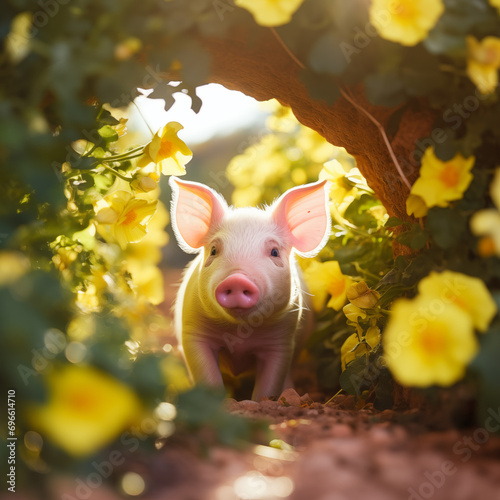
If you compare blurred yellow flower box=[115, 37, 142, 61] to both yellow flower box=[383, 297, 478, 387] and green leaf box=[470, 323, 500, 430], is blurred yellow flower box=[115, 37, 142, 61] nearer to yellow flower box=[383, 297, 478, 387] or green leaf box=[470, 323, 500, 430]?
yellow flower box=[383, 297, 478, 387]

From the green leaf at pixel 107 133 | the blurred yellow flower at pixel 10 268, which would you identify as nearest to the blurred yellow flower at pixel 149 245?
the green leaf at pixel 107 133

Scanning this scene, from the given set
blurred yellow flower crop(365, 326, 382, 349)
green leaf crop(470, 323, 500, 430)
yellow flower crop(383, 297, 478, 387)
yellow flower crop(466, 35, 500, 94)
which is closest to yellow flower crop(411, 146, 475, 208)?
yellow flower crop(466, 35, 500, 94)

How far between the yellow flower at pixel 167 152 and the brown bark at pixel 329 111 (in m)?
0.32

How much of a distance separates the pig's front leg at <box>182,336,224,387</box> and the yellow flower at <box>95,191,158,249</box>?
3.03ft

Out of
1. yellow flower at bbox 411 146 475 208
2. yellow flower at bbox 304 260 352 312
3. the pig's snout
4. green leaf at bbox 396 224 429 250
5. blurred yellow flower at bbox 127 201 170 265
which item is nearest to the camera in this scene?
yellow flower at bbox 411 146 475 208

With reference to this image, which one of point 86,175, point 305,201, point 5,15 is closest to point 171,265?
point 305,201

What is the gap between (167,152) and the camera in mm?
2336

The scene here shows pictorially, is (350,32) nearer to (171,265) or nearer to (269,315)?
(269,315)

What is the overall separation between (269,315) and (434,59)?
1.66 meters

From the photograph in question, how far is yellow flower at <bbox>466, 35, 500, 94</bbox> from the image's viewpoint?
1494mm

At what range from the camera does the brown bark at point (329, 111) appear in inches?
79.3

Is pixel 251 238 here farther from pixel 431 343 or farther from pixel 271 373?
pixel 431 343

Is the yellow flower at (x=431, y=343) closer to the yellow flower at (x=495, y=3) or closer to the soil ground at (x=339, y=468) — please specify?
the soil ground at (x=339, y=468)

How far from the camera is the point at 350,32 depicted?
1663 millimetres
